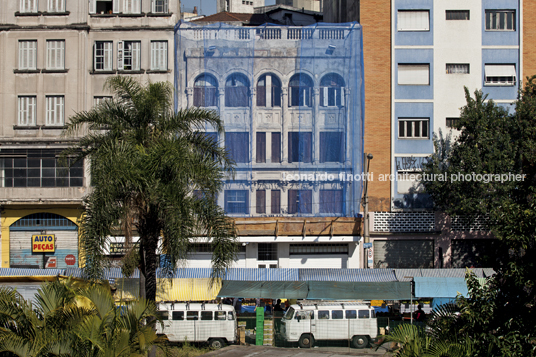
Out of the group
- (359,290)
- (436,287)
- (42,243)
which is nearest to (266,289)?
(359,290)

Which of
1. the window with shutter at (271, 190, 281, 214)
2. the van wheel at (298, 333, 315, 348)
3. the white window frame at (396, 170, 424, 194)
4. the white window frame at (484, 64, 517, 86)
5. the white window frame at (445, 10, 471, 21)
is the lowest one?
the van wheel at (298, 333, 315, 348)

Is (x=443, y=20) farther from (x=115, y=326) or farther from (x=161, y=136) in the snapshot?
(x=115, y=326)

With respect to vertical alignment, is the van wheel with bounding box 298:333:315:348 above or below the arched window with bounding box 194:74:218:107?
below

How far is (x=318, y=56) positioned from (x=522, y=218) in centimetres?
2539

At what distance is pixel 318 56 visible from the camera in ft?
109

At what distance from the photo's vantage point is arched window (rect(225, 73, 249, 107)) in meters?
33.0

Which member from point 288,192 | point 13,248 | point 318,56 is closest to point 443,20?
point 318,56

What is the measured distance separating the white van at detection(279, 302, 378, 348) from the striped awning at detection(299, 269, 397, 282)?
135 inches

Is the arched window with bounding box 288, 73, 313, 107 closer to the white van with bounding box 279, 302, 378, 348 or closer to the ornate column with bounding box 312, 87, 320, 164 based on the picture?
the ornate column with bounding box 312, 87, 320, 164

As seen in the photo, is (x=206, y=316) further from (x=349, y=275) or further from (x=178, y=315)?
(x=349, y=275)

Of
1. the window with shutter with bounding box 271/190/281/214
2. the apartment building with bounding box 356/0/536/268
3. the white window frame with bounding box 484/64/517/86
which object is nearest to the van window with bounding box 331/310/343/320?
the apartment building with bounding box 356/0/536/268

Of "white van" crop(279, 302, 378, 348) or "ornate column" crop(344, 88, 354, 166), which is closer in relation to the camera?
"white van" crop(279, 302, 378, 348)

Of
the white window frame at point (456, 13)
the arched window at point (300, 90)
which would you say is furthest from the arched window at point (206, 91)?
the white window frame at point (456, 13)

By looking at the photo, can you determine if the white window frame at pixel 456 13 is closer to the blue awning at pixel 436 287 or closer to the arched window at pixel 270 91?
the arched window at pixel 270 91
